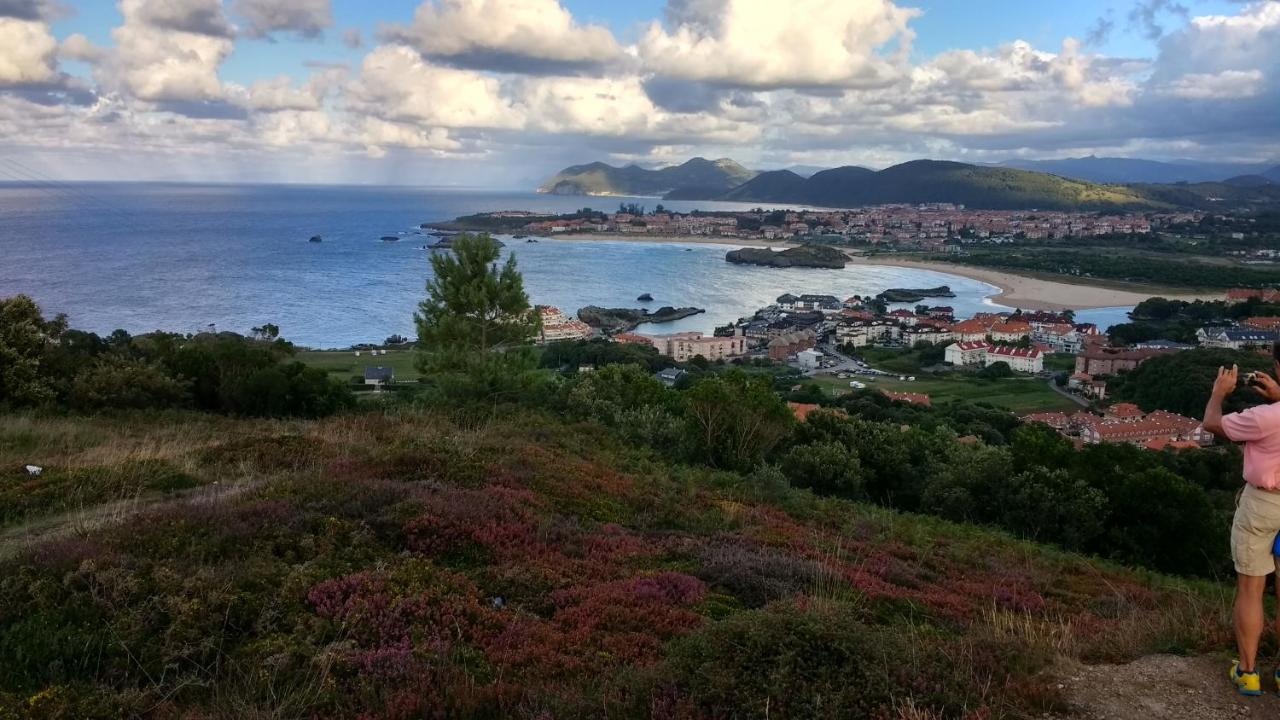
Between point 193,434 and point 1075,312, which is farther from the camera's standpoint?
point 1075,312

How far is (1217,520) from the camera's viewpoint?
43.0ft

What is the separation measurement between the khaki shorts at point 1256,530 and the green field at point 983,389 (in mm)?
37732

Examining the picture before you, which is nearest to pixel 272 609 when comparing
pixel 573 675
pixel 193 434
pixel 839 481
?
pixel 573 675

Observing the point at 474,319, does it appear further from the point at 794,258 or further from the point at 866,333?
the point at 794,258

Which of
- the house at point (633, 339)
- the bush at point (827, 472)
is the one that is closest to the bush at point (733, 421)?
the bush at point (827, 472)

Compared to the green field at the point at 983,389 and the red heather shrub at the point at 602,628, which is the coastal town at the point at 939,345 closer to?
the green field at the point at 983,389

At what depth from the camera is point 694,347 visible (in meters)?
50.8

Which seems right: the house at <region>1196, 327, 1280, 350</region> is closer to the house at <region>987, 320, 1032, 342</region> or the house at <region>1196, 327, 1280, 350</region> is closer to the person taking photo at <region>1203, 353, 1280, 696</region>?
the house at <region>987, 320, 1032, 342</region>

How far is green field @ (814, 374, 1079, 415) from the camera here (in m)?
40.9

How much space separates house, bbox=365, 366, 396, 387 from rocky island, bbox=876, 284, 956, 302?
53.7m

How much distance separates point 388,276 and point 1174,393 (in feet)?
212

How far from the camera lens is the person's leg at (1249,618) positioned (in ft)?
12.3

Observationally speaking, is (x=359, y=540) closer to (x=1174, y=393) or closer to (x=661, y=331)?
(x=1174, y=393)

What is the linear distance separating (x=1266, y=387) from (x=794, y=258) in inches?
4116
